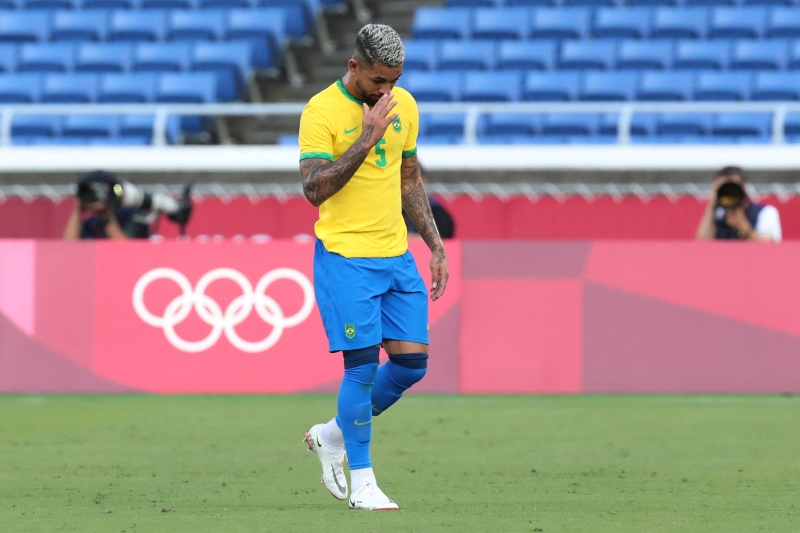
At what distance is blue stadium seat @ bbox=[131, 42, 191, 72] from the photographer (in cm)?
Result: 1798

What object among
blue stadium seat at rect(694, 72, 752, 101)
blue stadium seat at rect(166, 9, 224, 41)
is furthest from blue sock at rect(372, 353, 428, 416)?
blue stadium seat at rect(166, 9, 224, 41)

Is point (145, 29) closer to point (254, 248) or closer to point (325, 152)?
point (254, 248)

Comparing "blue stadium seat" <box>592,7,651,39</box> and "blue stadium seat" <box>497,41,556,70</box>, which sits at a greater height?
"blue stadium seat" <box>592,7,651,39</box>

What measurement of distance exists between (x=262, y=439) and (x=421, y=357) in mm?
2911

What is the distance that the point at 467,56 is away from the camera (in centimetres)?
1734

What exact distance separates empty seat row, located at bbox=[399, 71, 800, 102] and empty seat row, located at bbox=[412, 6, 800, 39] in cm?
97

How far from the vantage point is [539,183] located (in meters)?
14.9

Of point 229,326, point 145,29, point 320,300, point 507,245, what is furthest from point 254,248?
point 145,29

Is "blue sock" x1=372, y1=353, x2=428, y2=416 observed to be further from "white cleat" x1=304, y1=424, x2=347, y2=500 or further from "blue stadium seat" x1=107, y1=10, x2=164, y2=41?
"blue stadium seat" x1=107, y1=10, x2=164, y2=41

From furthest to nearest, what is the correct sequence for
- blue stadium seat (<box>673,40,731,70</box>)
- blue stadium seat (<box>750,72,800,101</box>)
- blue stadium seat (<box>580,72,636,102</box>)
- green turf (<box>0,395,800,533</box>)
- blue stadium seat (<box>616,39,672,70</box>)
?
blue stadium seat (<box>616,39,672,70</box>), blue stadium seat (<box>673,40,731,70</box>), blue stadium seat (<box>580,72,636,102</box>), blue stadium seat (<box>750,72,800,101</box>), green turf (<box>0,395,800,533</box>)

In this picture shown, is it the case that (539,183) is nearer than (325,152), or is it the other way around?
(325,152)

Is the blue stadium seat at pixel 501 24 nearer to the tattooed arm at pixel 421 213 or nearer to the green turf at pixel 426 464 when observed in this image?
the green turf at pixel 426 464

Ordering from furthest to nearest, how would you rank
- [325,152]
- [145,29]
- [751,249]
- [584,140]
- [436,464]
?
[145,29] → [584,140] → [751,249] → [436,464] → [325,152]

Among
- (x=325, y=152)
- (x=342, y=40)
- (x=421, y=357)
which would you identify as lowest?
(x=421, y=357)
